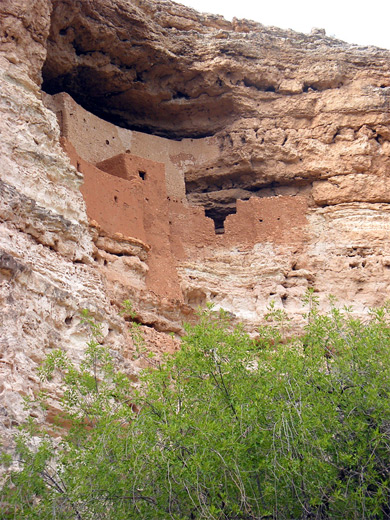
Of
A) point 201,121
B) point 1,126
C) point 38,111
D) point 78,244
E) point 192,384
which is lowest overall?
point 192,384

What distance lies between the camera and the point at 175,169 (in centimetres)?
1609

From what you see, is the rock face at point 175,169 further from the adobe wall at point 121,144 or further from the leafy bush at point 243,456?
the leafy bush at point 243,456

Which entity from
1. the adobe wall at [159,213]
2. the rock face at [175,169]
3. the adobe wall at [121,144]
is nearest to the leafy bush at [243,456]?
the rock face at [175,169]

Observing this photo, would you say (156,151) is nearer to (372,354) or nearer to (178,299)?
(178,299)

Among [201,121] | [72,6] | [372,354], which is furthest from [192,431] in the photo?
[201,121]

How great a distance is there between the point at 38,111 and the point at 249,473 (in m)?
7.33

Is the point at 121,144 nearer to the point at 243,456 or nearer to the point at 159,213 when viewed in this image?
the point at 159,213

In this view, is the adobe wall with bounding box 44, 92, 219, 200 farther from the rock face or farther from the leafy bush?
the leafy bush

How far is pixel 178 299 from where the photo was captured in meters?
12.7

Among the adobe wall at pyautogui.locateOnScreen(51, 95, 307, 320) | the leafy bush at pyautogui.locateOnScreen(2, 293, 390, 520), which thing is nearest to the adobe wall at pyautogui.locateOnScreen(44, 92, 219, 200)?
the adobe wall at pyautogui.locateOnScreen(51, 95, 307, 320)

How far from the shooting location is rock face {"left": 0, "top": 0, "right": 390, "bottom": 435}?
1080 cm

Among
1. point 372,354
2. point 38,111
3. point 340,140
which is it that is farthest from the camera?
point 340,140

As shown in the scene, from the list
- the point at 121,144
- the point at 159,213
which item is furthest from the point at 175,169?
the point at 159,213

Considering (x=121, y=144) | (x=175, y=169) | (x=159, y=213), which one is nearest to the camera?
(x=159, y=213)
